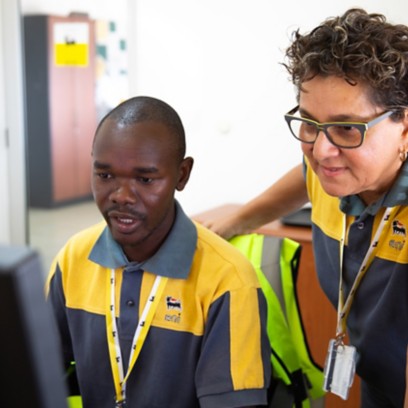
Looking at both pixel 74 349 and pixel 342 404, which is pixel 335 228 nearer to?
pixel 74 349

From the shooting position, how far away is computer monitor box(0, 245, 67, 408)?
0.36 meters

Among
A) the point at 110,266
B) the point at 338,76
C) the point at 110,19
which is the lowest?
the point at 110,266

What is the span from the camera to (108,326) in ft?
4.36

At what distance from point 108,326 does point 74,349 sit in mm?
114

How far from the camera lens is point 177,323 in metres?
1.28

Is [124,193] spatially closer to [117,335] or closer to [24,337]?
[117,335]

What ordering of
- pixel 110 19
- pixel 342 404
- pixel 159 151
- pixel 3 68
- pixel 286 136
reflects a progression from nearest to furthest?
pixel 159 151 < pixel 342 404 < pixel 286 136 < pixel 3 68 < pixel 110 19

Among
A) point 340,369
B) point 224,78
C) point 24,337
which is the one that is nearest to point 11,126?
point 224,78

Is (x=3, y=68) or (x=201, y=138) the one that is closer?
(x=201, y=138)

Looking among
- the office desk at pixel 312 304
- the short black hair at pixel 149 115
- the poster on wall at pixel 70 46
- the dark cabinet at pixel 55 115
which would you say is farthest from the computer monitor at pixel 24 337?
the dark cabinet at pixel 55 115

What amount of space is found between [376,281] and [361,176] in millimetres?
280

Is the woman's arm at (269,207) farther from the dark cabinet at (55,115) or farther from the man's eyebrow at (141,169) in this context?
the dark cabinet at (55,115)

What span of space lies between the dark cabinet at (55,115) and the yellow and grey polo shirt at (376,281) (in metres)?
5.24

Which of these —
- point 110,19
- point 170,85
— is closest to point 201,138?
point 170,85
